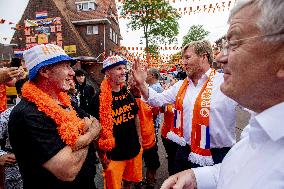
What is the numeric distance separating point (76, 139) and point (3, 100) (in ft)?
6.31

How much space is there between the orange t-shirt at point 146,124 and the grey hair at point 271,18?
11.6 feet

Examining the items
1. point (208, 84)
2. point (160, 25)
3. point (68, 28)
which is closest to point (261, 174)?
point (208, 84)

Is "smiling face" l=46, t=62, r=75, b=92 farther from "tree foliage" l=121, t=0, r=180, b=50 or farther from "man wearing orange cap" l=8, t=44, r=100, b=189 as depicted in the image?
"tree foliage" l=121, t=0, r=180, b=50

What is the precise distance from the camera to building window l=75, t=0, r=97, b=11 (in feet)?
96.9

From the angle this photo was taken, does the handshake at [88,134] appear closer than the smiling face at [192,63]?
Yes

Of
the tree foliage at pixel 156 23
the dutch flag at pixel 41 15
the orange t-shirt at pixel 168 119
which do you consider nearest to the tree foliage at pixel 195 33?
the tree foliage at pixel 156 23

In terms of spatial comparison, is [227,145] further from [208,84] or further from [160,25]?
[160,25]

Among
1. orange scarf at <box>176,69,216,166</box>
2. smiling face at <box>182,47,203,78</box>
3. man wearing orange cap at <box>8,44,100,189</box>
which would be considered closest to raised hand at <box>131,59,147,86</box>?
smiling face at <box>182,47,203,78</box>

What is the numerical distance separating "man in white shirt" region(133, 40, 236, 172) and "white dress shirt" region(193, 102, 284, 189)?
72.9 inches

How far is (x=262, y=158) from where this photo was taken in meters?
0.92

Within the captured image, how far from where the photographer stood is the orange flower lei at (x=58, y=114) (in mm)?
2160

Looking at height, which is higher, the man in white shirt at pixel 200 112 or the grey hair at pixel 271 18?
the grey hair at pixel 271 18

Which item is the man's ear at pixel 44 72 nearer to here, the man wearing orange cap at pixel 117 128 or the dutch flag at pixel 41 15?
the man wearing orange cap at pixel 117 128

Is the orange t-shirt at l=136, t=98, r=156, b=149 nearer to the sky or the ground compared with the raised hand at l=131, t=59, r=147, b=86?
nearer to the ground
